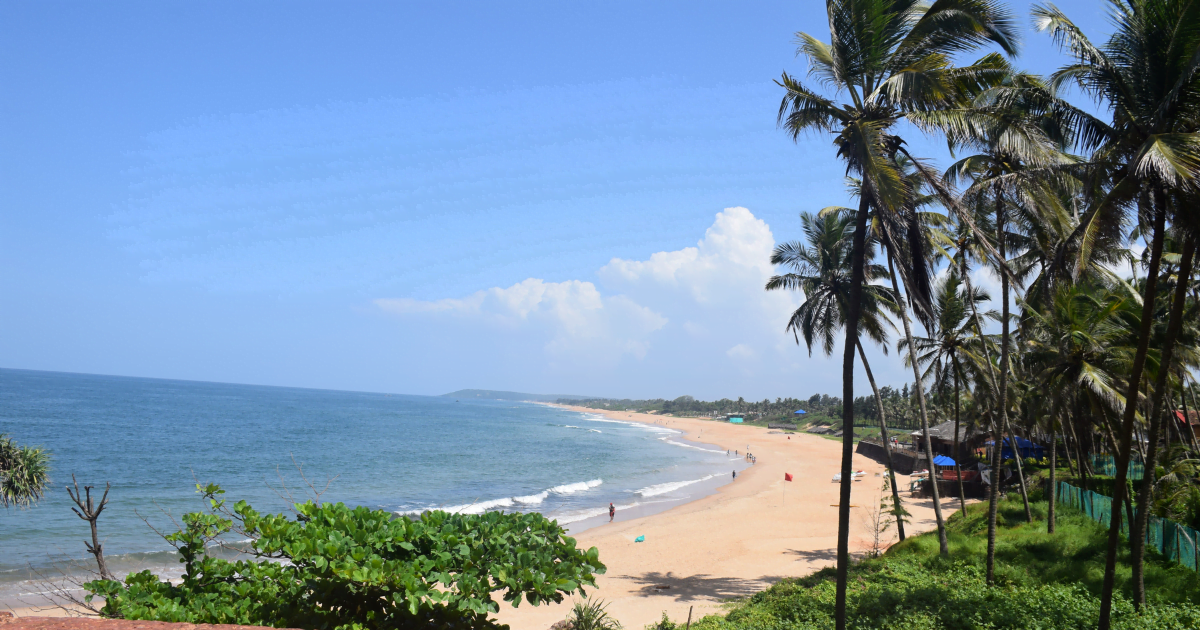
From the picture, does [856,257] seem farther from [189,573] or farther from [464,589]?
[189,573]

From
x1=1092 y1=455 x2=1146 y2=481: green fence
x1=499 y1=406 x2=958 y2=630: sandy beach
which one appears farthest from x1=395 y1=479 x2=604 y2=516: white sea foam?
x1=1092 y1=455 x2=1146 y2=481: green fence

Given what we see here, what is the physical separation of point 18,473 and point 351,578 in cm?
1296

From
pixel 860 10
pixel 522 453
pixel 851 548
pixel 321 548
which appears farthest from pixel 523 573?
pixel 522 453

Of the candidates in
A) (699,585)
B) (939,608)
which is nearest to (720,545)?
(699,585)

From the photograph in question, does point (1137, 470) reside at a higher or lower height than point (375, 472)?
higher

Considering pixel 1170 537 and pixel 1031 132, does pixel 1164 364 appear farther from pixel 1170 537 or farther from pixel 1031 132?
pixel 1170 537

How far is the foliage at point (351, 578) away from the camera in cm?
454

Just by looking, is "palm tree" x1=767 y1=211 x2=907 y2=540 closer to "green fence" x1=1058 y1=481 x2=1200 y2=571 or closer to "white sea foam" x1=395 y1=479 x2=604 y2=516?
Result: "green fence" x1=1058 y1=481 x2=1200 y2=571

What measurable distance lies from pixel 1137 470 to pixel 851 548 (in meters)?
12.7

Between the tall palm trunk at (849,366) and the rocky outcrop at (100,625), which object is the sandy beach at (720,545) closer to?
the tall palm trunk at (849,366)

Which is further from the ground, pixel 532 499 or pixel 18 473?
pixel 18 473

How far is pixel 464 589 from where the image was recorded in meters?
4.50

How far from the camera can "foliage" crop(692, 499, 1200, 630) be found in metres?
9.38

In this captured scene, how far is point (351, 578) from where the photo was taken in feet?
14.3
